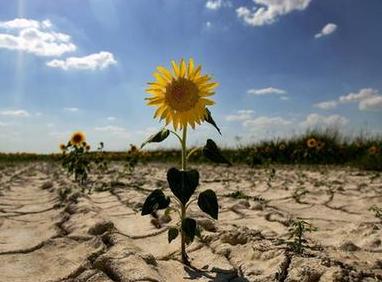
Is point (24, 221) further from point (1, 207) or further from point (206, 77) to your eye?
point (206, 77)

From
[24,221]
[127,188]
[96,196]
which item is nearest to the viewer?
[24,221]

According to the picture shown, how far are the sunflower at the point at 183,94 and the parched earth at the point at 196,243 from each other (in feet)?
2.28

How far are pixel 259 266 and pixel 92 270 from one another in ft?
2.48

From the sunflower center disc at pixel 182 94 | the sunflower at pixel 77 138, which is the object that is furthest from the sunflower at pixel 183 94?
the sunflower at pixel 77 138

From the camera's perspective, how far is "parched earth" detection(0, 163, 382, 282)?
2.07 metres

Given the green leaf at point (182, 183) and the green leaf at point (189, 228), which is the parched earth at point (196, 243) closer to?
the green leaf at point (189, 228)

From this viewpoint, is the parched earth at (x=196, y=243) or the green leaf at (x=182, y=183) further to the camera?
the parched earth at (x=196, y=243)

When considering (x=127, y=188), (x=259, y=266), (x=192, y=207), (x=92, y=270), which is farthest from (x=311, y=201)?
(x=92, y=270)

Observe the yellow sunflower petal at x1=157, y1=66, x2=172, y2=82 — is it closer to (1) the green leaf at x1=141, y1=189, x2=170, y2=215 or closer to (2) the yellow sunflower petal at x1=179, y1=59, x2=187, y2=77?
(2) the yellow sunflower petal at x1=179, y1=59, x2=187, y2=77

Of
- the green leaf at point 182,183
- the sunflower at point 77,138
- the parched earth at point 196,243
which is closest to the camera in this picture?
the green leaf at point 182,183

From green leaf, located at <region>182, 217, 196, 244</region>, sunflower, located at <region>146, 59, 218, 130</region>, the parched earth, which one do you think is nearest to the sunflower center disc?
sunflower, located at <region>146, 59, 218, 130</region>

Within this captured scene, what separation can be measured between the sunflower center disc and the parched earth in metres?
0.74

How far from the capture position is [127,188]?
17.7ft

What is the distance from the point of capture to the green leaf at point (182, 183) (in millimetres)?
1959
